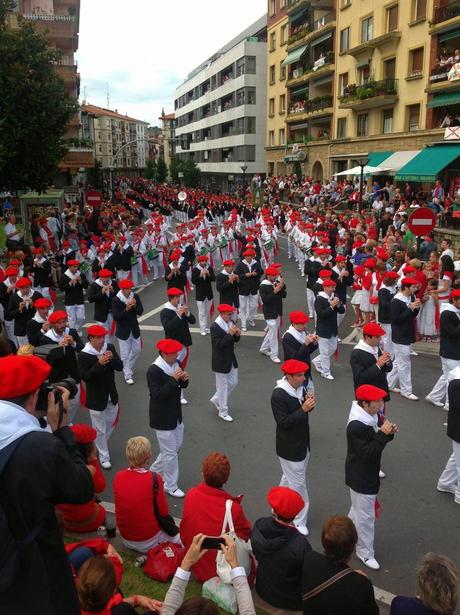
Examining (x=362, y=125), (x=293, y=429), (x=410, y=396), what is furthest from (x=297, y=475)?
(x=362, y=125)

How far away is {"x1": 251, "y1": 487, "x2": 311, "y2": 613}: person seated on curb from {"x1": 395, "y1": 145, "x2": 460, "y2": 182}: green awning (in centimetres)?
2354

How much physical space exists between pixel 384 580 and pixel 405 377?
4.72 metres

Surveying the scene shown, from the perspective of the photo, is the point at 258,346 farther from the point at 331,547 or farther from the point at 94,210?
the point at 94,210

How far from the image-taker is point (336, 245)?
1872 cm

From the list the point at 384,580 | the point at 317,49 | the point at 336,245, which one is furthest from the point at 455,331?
the point at 317,49

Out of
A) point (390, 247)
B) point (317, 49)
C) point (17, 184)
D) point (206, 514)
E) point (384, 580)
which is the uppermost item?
point (317, 49)

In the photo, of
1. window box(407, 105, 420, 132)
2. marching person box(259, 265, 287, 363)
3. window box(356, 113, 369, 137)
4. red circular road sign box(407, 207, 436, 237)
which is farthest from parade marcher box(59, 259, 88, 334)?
window box(356, 113, 369, 137)

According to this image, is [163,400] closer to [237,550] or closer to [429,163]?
[237,550]

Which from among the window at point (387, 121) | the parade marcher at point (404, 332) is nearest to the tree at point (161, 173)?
the window at point (387, 121)

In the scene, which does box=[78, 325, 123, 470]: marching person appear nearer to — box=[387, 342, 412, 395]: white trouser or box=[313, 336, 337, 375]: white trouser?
box=[313, 336, 337, 375]: white trouser

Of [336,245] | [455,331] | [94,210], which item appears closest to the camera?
[455,331]

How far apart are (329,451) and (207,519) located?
3537 millimetres

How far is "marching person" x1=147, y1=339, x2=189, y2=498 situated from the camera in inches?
263

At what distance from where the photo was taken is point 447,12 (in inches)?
1015
